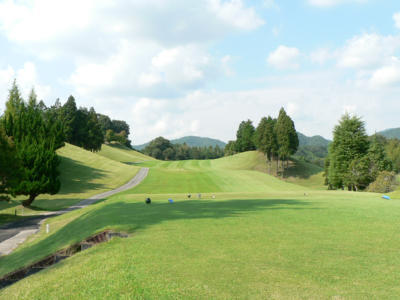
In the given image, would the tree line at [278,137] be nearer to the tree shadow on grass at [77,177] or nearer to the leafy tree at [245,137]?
the leafy tree at [245,137]

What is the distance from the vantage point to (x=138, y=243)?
10391mm

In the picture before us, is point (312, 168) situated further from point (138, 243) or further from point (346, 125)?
point (138, 243)

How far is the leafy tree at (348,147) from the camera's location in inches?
2301

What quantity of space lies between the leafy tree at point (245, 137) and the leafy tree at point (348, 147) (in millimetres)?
64258

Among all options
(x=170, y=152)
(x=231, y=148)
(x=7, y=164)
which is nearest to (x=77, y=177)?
(x=7, y=164)

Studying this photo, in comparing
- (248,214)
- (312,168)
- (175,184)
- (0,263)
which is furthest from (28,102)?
(312,168)

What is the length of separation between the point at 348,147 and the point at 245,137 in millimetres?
72226

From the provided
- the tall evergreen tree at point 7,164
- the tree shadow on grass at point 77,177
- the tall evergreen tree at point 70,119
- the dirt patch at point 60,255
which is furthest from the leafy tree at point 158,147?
the dirt patch at point 60,255

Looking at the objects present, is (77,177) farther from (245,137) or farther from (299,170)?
(245,137)

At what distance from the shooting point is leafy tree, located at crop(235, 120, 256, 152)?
127875 millimetres

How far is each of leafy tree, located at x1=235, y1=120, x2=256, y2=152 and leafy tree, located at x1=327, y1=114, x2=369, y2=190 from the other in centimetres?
6426

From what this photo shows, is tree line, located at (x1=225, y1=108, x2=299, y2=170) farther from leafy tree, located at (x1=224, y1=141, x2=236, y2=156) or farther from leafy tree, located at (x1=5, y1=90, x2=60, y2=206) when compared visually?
leafy tree, located at (x1=5, y1=90, x2=60, y2=206)

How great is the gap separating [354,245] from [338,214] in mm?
6766

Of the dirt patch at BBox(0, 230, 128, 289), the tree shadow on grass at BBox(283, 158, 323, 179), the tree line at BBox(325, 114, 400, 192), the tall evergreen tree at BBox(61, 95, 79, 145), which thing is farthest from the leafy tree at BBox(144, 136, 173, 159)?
the dirt patch at BBox(0, 230, 128, 289)
